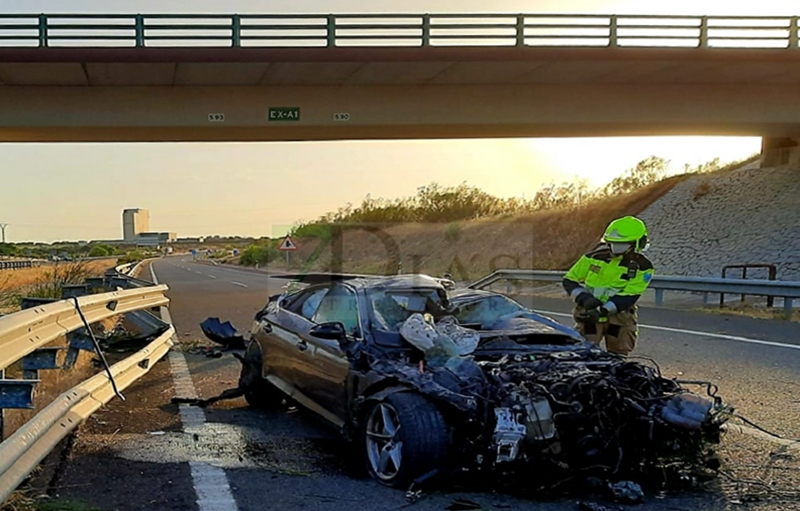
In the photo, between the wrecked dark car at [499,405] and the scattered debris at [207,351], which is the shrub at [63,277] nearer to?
the scattered debris at [207,351]

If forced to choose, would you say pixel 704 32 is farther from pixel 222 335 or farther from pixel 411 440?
pixel 411 440

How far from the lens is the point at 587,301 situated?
263 inches

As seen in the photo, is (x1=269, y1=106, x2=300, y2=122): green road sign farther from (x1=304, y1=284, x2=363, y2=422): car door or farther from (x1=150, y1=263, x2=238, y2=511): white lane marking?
(x1=304, y1=284, x2=363, y2=422): car door

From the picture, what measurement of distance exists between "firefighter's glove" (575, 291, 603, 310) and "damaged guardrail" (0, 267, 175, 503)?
388 centimetres

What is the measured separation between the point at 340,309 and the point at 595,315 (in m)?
2.32

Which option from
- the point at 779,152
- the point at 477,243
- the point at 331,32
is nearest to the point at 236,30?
the point at 331,32

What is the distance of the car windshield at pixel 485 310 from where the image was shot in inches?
239

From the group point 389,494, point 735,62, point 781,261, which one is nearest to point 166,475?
point 389,494

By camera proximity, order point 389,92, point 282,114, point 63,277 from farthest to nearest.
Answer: point 389,92, point 282,114, point 63,277

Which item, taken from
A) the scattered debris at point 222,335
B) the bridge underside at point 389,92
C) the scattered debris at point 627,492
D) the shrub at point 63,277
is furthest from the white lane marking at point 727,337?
the shrub at point 63,277

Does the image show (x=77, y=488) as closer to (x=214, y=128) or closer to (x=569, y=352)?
(x=569, y=352)

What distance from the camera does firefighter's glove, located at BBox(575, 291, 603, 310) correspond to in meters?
6.65

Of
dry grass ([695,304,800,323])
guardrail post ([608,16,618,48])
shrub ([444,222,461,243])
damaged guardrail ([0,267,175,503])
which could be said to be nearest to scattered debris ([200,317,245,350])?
damaged guardrail ([0,267,175,503])

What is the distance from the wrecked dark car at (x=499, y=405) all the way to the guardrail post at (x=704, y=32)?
16.3 meters
